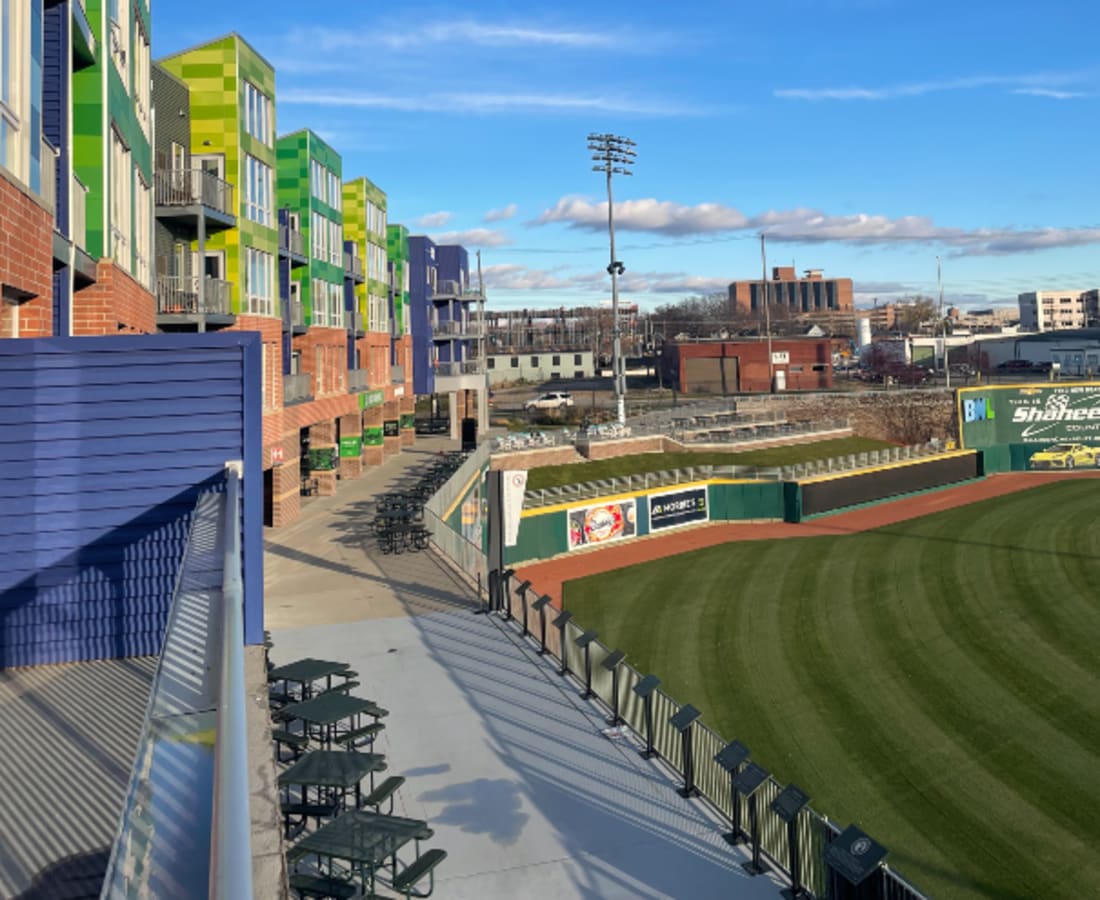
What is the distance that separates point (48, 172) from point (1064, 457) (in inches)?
2366

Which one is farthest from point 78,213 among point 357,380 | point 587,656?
point 357,380

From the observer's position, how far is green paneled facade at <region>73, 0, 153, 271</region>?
13.6 m

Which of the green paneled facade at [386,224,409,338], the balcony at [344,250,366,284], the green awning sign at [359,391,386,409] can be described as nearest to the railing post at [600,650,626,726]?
the green awning sign at [359,391,386,409]

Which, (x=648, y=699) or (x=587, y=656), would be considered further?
(x=587, y=656)

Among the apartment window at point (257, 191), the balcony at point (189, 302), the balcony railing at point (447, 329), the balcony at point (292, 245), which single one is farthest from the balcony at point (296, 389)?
the balcony railing at point (447, 329)

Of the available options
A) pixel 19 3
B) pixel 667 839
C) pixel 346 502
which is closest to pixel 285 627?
pixel 667 839

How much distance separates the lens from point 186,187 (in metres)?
23.7

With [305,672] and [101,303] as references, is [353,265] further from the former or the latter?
[305,672]

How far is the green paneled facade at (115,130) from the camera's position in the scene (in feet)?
44.7

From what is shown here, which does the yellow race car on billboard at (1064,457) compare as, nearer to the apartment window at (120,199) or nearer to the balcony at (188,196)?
the balcony at (188,196)

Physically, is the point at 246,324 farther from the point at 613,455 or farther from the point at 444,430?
the point at 444,430

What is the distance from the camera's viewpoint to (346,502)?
111ft

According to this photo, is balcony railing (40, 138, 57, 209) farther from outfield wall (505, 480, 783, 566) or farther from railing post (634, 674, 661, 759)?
outfield wall (505, 480, 783, 566)

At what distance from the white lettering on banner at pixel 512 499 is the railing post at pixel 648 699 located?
917cm
